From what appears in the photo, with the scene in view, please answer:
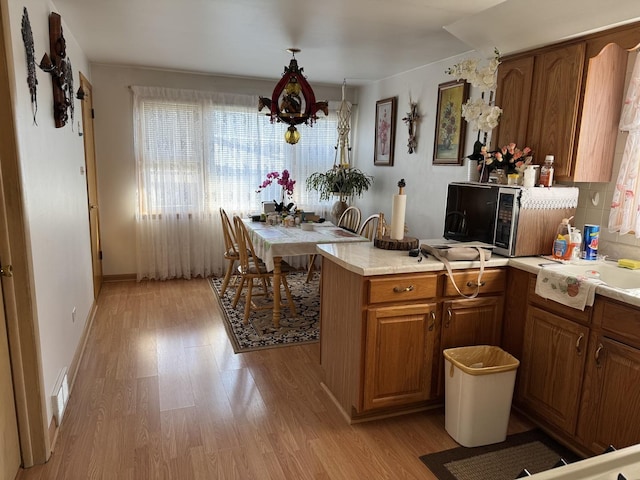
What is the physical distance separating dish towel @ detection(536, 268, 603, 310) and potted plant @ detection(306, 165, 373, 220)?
3228 mm

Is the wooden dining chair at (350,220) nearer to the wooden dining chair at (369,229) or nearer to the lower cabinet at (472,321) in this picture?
the wooden dining chair at (369,229)

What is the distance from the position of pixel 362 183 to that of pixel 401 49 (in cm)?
186

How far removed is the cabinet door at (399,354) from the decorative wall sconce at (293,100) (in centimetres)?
204

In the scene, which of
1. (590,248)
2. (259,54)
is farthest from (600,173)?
(259,54)

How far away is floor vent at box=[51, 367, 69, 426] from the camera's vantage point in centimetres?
231

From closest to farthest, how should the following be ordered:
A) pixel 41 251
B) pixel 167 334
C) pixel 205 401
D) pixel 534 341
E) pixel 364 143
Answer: pixel 41 251 → pixel 534 341 → pixel 205 401 → pixel 167 334 → pixel 364 143

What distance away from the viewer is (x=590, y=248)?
2479 millimetres

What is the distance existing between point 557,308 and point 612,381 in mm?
405

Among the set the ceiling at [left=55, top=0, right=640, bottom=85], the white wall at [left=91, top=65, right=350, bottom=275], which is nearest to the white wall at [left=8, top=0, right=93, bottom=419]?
the ceiling at [left=55, top=0, right=640, bottom=85]

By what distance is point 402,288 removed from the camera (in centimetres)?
231

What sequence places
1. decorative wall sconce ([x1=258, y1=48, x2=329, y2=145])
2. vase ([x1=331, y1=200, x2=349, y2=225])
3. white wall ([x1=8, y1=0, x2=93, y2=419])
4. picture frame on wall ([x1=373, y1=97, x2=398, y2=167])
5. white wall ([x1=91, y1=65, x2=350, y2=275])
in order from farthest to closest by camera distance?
vase ([x1=331, y1=200, x2=349, y2=225]), picture frame on wall ([x1=373, y1=97, x2=398, y2=167]), white wall ([x1=91, y1=65, x2=350, y2=275]), decorative wall sconce ([x1=258, y1=48, x2=329, y2=145]), white wall ([x1=8, y1=0, x2=93, y2=419])

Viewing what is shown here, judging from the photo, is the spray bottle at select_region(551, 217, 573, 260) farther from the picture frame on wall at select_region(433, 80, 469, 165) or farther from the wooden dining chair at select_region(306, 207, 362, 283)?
the wooden dining chair at select_region(306, 207, 362, 283)

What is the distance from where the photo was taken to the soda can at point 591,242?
2477 millimetres

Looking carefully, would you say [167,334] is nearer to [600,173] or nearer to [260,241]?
[260,241]
